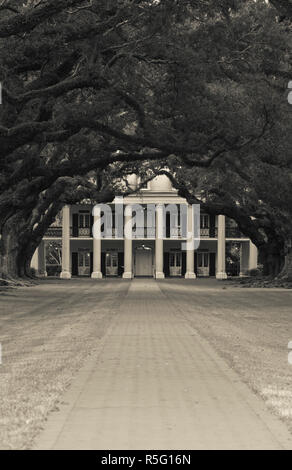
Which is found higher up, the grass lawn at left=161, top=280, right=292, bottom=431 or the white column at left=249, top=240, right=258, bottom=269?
the white column at left=249, top=240, right=258, bottom=269

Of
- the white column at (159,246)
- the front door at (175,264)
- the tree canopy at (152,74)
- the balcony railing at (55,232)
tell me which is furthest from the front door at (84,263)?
the tree canopy at (152,74)

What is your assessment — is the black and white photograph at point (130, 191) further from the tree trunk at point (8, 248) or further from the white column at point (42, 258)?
the white column at point (42, 258)

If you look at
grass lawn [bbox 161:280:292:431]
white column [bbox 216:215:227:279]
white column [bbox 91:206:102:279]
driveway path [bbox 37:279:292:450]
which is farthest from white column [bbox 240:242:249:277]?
driveway path [bbox 37:279:292:450]

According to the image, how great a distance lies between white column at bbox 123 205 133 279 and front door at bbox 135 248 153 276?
492cm

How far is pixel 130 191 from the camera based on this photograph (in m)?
53.0

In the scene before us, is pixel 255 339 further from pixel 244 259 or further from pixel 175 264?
pixel 244 259

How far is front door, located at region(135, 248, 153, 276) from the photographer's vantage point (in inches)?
3219

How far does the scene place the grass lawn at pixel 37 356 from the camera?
7.62 metres

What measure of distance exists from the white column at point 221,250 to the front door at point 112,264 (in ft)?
32.4

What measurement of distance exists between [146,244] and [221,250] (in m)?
8.48

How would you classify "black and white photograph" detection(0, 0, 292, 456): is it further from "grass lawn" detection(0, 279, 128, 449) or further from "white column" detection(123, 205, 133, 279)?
"white column" detection(123, 205, 133, 279)

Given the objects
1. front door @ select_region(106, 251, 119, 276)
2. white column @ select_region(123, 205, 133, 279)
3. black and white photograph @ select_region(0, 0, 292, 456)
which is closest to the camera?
black and white photograph @ select_region(0, 0, 292, 456)

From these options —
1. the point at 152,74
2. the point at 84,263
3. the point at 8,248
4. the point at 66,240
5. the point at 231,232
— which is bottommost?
the point at 84,263

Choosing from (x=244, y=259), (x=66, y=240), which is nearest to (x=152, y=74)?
(x=66, y=240)
